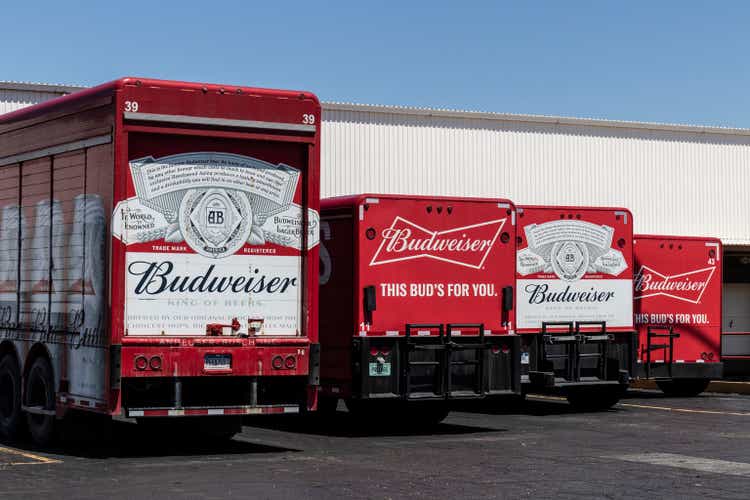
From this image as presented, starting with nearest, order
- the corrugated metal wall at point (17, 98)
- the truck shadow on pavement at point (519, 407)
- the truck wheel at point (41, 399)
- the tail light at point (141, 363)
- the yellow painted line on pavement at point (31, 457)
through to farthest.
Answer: the yellow painted line on pavement at point (31, 457), the tail light at point (141, 363), the truck wheel at point (41, 399), the truck shadow on pavement at point (519, 407), the corrugated metal wall at point (17, 98)

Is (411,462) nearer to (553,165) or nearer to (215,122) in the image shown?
(215,122)

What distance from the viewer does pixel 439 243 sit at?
18.4m

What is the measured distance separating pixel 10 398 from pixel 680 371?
41.1 ft

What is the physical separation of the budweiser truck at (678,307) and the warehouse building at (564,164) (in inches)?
400

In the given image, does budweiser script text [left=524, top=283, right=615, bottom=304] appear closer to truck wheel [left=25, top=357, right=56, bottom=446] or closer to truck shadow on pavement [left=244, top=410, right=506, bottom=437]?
truck shadow on pavement [left=244, top=410, right=506, bottom=437]

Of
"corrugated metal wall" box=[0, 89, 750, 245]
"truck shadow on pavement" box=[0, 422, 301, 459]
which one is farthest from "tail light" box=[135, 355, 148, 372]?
"corrugated metal wall" box=[0, 89, 750, 245]

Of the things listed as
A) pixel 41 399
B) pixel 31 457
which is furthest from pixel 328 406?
pixel 31 457

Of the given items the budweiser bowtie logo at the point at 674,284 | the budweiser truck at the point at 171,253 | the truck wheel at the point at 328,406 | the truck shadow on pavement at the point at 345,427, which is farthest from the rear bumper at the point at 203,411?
the budweiser bowtie logo at the point at 674,284

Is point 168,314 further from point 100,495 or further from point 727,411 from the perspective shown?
point 727,411

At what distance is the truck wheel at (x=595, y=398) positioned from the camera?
22.5 meters

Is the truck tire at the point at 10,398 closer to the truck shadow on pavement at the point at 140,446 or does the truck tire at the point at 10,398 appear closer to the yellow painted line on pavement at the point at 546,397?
the truck shadow on pavement at the point at 140,446

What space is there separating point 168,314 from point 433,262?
15.4ft

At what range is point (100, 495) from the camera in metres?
11.8

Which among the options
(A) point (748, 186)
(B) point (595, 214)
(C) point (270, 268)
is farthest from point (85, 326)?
(A) point (748, 186)
